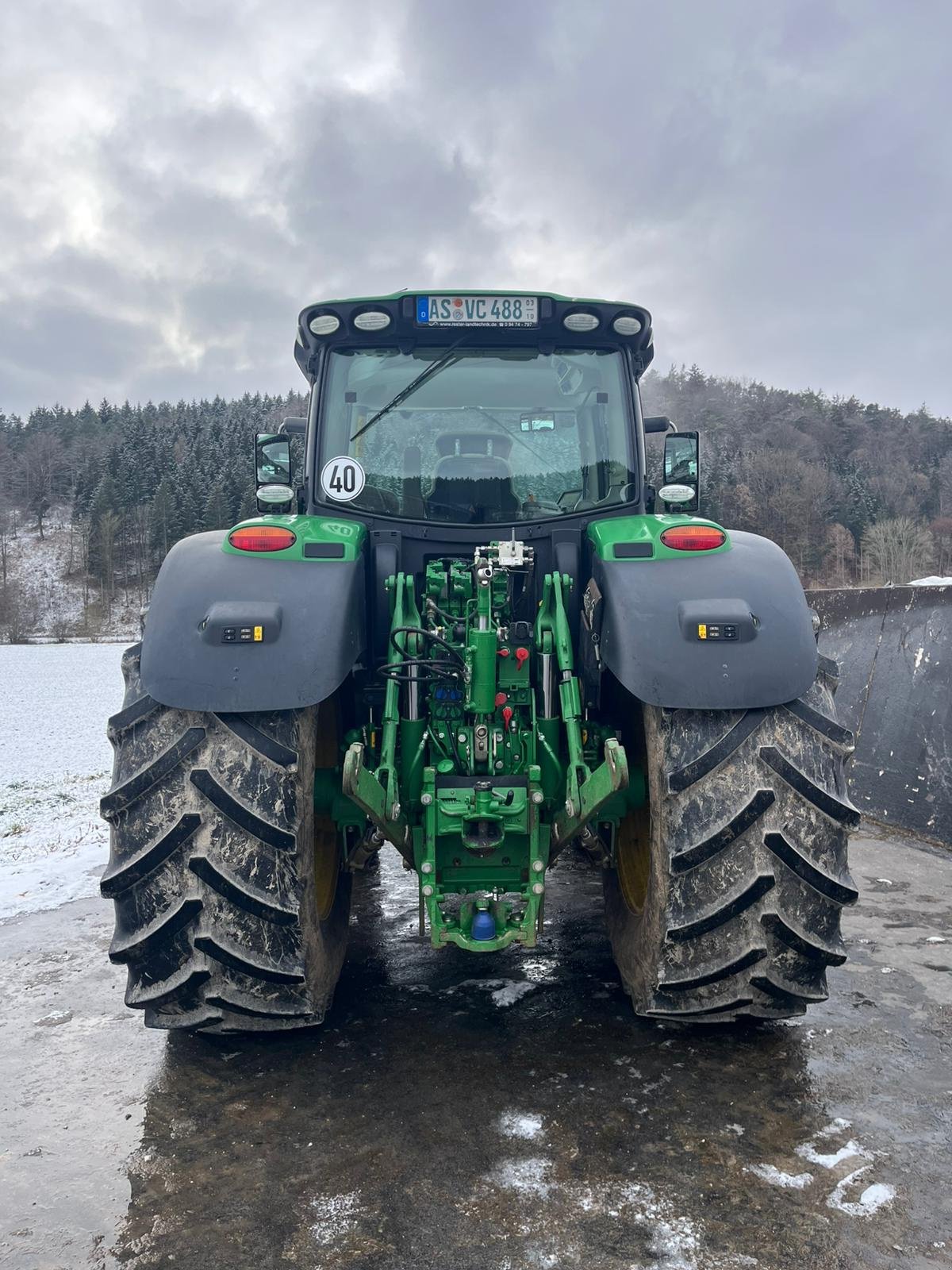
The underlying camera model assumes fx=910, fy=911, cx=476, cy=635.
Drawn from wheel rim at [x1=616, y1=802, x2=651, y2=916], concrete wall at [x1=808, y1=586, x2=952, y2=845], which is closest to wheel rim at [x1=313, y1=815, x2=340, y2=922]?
wheel rim at [x1=616, y1=802, x2=651, y2=916]

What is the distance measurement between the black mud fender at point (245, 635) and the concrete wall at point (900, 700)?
16.1 feet

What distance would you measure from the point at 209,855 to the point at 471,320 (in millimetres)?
2292

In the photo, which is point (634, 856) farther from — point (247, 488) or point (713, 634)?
point (247, 488)

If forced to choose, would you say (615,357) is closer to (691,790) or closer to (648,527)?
(648,527)

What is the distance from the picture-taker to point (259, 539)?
3188mm

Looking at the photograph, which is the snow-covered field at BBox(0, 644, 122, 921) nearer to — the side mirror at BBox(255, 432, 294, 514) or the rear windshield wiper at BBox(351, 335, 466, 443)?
the side mirror at BBox(255, 432, 294, 514)

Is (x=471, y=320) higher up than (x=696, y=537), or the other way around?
(x=471, y=320)

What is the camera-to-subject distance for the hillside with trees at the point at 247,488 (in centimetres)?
5775

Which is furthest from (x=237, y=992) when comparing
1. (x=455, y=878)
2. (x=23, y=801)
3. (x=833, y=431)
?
(x=833, y=431)

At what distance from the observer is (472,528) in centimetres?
376

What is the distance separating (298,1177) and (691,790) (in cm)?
158

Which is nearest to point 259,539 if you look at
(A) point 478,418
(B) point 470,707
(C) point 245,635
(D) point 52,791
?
(C) point 245,635

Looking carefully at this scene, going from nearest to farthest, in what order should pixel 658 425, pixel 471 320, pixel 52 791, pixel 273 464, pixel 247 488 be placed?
pixel 471 320 → pixel 273 464 → pixel 658 425 → pixel 52 791 → pixel 247 488

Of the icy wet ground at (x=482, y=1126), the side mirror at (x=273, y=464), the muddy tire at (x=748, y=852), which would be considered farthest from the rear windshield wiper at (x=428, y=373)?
the icy wet ground at (x=482, y=1126)
